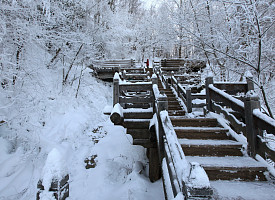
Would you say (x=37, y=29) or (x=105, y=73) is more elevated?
(x=37, y=29)

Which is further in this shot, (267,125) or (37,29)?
(37,29)

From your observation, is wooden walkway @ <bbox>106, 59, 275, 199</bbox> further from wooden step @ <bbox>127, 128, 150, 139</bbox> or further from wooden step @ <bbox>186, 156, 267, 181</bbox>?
wooden step @ <bbox>127, 128, 150, 139</bbox>

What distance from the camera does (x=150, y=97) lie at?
5.88 metres

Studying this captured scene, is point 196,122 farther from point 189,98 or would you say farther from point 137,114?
point 189,98

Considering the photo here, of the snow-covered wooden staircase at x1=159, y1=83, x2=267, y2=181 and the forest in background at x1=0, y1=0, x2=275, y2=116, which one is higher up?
the forest in background at x1=0, y1=0, x2=275, y2=116

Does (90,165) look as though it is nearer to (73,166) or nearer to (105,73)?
(73,166)

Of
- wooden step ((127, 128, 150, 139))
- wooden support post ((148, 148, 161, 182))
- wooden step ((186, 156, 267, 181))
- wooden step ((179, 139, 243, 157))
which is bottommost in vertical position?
wooden support post ((148, 148, 161, 182))

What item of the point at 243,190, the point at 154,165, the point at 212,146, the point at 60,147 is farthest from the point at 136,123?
the point at 60,147

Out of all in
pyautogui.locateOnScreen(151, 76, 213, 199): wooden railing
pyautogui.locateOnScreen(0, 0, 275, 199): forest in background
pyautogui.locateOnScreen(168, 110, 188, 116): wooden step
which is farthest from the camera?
pyautogui.locateOnScreen(168, 110, 188, 116): wooden step

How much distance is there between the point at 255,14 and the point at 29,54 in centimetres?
791

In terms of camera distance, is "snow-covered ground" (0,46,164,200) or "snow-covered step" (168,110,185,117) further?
"snow-covered step" (168,110,185,117)

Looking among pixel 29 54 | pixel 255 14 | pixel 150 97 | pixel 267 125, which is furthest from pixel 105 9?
pixel 267 125

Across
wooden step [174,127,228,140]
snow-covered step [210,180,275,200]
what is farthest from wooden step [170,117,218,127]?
snow-covered step [210,180,275,200]

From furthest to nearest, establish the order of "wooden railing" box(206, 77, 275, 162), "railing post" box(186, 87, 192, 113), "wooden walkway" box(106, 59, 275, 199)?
"railing post" box(186, 87, 192, 113), "wooden railing" box(206, 77, 275, 162), "wooden walkway" box(106, 59, 275, 199)
